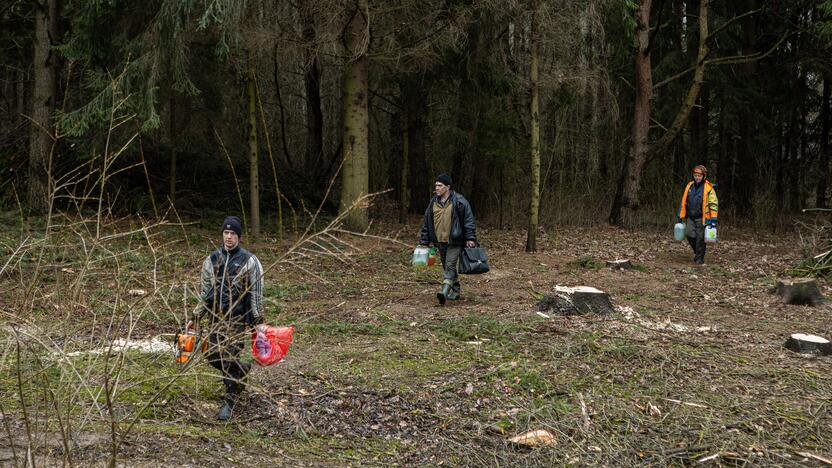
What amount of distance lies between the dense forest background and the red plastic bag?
14.3ft

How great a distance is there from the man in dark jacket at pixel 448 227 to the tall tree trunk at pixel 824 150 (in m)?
18.8

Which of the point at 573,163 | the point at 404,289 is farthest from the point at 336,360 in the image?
the point at 573,163

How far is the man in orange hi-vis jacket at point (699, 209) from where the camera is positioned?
13852 mm

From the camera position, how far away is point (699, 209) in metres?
14.1

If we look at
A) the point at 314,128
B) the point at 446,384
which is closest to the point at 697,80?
the point at 314,128

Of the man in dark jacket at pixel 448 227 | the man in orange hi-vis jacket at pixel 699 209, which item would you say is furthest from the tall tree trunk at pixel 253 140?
the man in orange hi-vis jacket at pixel 699 209

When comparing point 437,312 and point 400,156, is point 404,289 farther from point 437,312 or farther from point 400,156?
point 400,156

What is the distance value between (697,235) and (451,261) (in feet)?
20.3

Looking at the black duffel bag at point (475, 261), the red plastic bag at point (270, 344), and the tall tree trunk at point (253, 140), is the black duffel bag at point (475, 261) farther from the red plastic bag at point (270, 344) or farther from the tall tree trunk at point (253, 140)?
the tall tree trunk at point (253, 140)

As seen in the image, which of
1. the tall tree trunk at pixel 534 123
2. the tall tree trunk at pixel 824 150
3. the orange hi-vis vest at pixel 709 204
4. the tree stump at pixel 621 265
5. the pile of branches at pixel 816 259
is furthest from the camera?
the tall tree trunk at pixel 824 150

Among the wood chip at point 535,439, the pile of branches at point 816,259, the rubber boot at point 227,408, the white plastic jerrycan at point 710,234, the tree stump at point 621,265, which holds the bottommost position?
the wood chip at point 535,439

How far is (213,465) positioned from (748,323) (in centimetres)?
730

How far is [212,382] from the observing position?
23.8 ft

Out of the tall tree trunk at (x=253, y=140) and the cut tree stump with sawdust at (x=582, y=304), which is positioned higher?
the tall tree trunk at (x=253, y=140)
